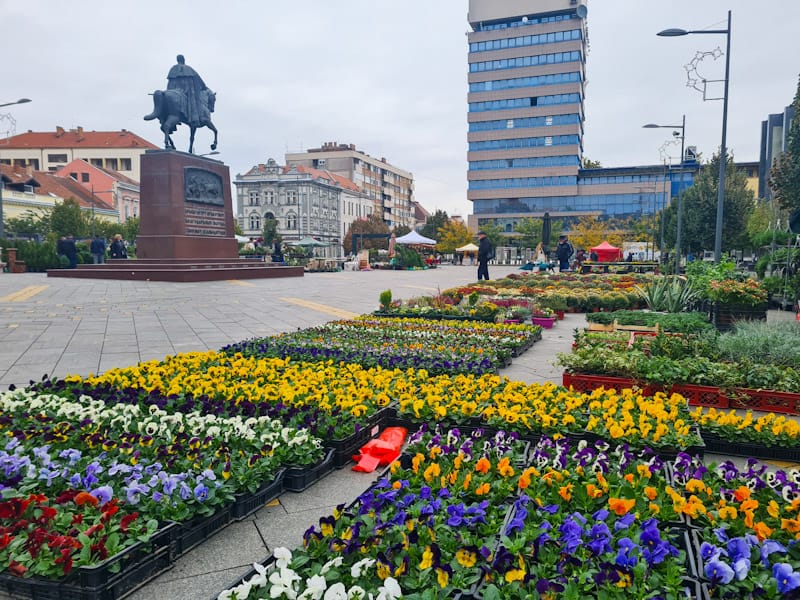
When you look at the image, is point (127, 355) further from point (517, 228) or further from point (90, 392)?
point (517, 228)

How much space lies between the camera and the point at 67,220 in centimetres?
4675

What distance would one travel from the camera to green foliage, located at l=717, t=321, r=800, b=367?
634cm

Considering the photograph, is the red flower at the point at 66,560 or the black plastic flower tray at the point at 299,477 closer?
the red flower at the point at 66,560

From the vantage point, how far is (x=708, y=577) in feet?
7.92

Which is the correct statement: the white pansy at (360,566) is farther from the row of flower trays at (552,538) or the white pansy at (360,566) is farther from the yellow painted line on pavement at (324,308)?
the yellow painted line on pavement at (324,308)

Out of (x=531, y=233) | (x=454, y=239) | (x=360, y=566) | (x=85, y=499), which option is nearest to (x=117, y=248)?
(x=85, y=499)

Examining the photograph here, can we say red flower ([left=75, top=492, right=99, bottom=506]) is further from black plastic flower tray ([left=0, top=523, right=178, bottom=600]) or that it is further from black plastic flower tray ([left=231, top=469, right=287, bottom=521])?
black plastic flower tray ([left=231, top=469, right=287, bottom=521])

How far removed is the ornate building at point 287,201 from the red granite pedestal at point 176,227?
Result: 61.8 m

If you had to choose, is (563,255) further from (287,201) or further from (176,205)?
(287,201)

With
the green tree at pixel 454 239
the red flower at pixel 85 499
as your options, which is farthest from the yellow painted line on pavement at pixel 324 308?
the green tree at pixel 454 239

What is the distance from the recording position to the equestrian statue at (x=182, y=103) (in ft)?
79.2

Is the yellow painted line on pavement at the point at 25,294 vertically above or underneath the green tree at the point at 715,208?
underneath

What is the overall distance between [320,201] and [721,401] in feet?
294

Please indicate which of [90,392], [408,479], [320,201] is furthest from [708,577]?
[320,201]
